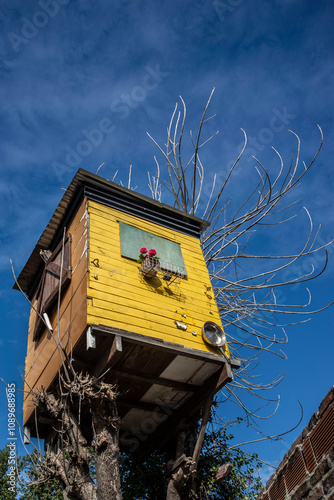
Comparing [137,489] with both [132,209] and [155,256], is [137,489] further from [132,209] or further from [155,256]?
[132,209]

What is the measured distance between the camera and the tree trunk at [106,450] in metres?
7.23

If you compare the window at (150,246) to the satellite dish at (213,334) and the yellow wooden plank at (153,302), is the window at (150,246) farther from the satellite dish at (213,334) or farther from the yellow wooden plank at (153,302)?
the satellite dish at (213,334)

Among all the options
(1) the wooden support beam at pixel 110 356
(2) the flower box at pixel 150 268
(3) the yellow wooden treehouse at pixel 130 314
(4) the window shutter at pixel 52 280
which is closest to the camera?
(1) the wooden support beam at pixel 110 356

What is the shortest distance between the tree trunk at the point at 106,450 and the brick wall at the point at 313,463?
3174 millimetres

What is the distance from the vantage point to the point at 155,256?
10016mm

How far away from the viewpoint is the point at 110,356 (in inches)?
310

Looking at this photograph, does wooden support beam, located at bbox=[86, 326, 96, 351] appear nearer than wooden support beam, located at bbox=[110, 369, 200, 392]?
Yes

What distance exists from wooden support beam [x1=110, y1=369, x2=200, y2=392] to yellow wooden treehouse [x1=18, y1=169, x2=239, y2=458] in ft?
0.07

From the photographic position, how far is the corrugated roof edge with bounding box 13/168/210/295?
1062cm

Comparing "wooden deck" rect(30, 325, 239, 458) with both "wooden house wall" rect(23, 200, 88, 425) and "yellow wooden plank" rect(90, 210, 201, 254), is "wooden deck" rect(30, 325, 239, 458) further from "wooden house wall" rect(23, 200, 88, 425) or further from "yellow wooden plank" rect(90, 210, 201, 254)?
"yellow wooden plank" rect(90, 210, 201, 254)

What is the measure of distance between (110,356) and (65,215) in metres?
4.54

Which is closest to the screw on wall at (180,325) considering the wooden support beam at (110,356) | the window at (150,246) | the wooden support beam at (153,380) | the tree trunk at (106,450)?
the wooden support beam at (153,380)

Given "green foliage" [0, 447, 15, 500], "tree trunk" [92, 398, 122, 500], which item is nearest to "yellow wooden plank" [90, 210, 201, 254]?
"tree trunk" [92, 398, 122, 500]

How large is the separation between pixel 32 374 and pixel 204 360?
4.03m
